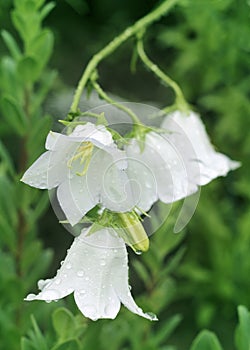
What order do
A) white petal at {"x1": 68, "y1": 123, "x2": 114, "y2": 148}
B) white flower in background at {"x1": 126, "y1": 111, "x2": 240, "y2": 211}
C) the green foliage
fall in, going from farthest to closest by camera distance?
the green foliage, white flower in background at {"x1": 126, "y1": 111, "x2": 240, "y2": 211}, white petal at {"x1": 68, "y1": 123, "x2": 114, "y2": 148}

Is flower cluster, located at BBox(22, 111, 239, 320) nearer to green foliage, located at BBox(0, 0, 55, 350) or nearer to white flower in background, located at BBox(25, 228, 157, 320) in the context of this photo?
white flower in background, located at BBox(25, 228, 157, 320)

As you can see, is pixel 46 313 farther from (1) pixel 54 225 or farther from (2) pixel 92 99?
(1) pixel 54 225

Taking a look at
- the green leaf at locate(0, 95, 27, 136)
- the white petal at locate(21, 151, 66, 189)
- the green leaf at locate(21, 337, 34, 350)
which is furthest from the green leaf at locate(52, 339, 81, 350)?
the green leaf at locate(0, 95, 27, 136)

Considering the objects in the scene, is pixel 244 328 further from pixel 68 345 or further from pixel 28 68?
pixel 28 68

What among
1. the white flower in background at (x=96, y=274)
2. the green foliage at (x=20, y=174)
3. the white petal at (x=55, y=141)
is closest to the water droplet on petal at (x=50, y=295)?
the white flower in background at (x=96, y=274)

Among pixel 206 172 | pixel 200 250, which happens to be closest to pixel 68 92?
pixel 200 250

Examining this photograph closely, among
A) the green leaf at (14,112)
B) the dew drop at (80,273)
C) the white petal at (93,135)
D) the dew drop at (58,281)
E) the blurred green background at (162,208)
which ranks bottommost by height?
the blurred green background at (162,208)

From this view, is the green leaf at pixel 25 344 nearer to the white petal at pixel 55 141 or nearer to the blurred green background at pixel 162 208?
the blurred green background at pixel 162 208
